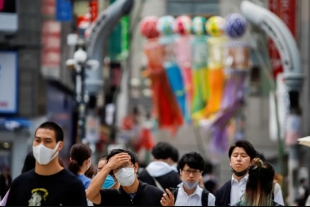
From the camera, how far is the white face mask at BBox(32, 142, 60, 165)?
7969 millimetres

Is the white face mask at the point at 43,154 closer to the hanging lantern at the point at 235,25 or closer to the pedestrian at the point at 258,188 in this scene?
the pedestrian at the point at 258,188

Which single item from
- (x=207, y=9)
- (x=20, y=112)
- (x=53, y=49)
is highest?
(x=207, y=9)

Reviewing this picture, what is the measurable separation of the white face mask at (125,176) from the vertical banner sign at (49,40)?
68.9 ft

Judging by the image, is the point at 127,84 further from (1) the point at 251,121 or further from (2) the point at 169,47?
(2) the point at 169,47

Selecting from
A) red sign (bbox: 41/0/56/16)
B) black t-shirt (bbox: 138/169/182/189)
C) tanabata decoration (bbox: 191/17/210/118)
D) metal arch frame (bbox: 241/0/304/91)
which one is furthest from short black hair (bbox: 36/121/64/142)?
tanabata decoration (bbox: 191/17/210/118)

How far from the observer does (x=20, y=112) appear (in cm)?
2864

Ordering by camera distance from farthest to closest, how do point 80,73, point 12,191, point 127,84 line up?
1. point 127,84
2. point 80,73
3. point 12,191

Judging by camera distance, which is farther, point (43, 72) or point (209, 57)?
point (209, 57)

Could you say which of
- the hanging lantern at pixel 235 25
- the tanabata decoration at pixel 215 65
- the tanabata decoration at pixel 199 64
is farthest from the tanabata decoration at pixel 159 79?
the hanging lantern at pixel 235 25

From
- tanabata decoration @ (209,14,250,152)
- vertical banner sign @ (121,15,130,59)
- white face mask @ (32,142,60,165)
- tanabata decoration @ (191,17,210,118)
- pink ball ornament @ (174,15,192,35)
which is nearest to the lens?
white face mask @ (32,142,60,165)

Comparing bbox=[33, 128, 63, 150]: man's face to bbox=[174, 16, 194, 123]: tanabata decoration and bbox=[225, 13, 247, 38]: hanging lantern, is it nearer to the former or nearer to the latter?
bbox=[225, 13, 247, 38]: hanging lantern

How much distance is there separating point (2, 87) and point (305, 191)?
1059cm

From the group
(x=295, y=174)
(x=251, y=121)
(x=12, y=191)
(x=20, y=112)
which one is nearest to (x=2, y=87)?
(x=20, y=112)

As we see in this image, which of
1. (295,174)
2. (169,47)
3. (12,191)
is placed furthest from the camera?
(169,47)
